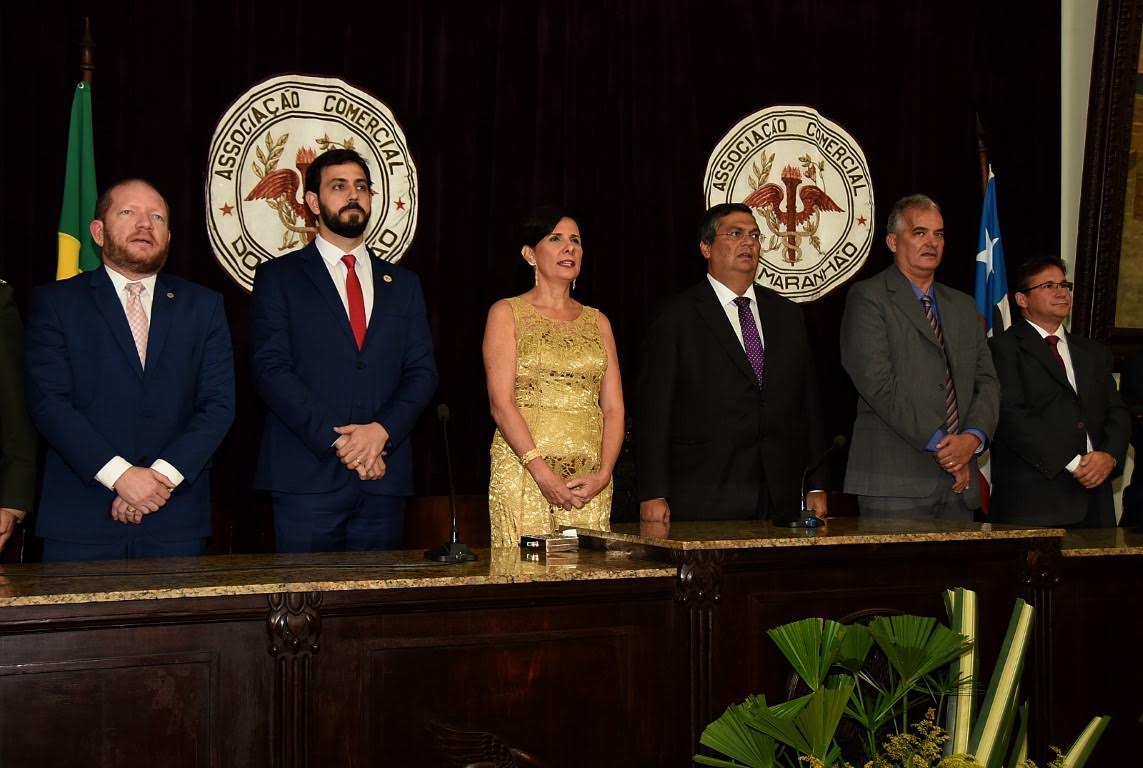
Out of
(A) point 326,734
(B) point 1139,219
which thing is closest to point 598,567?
(A) point 326,734

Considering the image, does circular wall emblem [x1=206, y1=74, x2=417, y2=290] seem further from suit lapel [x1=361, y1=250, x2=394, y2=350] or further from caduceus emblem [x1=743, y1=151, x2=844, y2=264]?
caduceus emblem [x1=743, y1=151, x2=844, y2=264]

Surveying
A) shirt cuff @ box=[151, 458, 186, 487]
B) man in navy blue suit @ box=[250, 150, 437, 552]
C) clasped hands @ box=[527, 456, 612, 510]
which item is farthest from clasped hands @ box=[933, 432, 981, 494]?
shirt cuff @ box=[151, 458, 186, 487]

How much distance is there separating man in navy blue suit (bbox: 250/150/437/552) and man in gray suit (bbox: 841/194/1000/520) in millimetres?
1500

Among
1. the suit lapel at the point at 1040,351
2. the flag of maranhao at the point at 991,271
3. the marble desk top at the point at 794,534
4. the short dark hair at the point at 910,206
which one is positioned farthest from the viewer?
the flag of maranhao at the point at 991,271

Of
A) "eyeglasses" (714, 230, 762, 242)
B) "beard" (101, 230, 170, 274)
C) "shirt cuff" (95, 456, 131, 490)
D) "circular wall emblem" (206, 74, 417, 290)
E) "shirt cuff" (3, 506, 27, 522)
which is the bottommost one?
"shirt cuff" (3, 506, 27, 522)

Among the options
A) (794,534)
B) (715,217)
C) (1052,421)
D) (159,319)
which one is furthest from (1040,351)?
(159,319)

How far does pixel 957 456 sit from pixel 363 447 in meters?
1.93

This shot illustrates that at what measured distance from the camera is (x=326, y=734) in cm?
225

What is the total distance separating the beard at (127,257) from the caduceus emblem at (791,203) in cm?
291

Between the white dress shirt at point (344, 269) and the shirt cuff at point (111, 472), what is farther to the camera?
the white dress shirt at point (344, 269)

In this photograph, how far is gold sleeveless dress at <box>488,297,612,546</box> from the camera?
365 cm

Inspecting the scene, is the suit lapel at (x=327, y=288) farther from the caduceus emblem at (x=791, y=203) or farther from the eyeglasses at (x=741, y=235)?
the caduceus emblem at (x=791, y=203)

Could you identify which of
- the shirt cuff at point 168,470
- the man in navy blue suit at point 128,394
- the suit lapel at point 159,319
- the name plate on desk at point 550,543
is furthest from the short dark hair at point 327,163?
the name plate on desk at point 550,543

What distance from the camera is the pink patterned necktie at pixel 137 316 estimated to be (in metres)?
3.15
